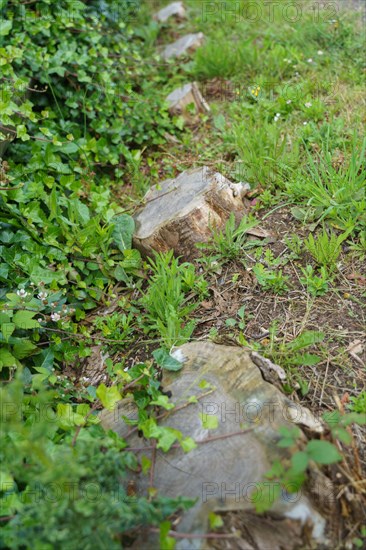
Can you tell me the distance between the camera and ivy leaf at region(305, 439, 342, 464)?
1625mm

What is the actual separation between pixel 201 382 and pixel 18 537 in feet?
2.55

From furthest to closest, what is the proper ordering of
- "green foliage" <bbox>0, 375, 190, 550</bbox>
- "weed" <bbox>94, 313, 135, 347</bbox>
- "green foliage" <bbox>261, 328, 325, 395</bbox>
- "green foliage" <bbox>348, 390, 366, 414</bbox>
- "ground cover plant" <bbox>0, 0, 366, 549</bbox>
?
"weed" <bbox>94, 313, 135, 347</bbox> < "green foliage" <bbox>261, 328, 325, 395</bbox> < "green foliage" <bbox>348, 390, 366, 414</bbox> < "ground cover plant" <bbox>0, 0, 366, 549</bbox> < "green foliage" <bbox>0, 375, 190, 550</bbox>

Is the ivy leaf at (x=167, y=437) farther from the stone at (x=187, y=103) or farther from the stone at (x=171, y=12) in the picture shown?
the stone at (x=171, y=12)

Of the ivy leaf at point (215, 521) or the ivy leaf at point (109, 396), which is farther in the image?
the ivy leaf at point (109, 396)

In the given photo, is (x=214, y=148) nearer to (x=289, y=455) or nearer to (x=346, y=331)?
(x=346, y=331)

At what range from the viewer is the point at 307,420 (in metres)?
1.93

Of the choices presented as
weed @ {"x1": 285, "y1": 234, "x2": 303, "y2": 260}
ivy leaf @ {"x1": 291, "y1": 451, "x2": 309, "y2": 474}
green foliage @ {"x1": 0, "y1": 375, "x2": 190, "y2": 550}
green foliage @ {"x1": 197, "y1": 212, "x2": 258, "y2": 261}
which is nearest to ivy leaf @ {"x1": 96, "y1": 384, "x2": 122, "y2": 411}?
green foliage @ {"x1": 0, "y1": 375, "x2": 190, "y2": 550}

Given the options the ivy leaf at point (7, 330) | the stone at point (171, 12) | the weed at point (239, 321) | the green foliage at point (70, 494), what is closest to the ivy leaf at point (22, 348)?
the ivy leaf at point (7, 330)

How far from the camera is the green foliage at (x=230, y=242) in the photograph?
2.88 m

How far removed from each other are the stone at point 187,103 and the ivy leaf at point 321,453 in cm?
304

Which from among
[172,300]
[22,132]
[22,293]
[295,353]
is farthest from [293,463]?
[22,132]

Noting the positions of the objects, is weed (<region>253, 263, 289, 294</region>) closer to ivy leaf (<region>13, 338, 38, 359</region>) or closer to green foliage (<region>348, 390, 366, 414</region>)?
green foliage (<region>348, 390, 366, 414</region>)

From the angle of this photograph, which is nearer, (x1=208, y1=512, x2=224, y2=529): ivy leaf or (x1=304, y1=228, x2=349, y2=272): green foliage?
(x1=208, y1=512, x2=224, y2=529): ivy leaf

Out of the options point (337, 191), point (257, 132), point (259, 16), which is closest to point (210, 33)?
point (259, 16)
